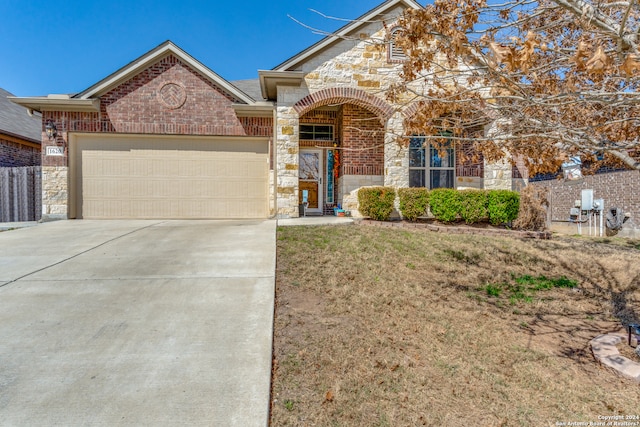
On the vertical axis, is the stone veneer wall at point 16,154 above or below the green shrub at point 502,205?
above

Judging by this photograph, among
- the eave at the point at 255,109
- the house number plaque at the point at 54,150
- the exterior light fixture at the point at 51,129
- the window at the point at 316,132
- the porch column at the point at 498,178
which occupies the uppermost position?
the eave at the point at 255,109

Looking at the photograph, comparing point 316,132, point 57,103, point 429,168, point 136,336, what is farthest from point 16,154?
point 429,168

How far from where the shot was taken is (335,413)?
2402mm

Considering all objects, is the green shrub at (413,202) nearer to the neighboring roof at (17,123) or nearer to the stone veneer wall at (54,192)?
the stone veneer wall at (54,192)

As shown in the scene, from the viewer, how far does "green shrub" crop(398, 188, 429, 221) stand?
30.7ft

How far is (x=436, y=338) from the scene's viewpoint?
3.56 metres

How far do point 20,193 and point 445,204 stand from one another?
501 inches

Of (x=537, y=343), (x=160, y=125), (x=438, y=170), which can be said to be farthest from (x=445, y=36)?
(x=160, y=125)

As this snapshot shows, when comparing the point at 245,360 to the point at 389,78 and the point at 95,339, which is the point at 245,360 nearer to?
the point at 95,339

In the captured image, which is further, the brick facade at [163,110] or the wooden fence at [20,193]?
the wooden fence at [20,193]

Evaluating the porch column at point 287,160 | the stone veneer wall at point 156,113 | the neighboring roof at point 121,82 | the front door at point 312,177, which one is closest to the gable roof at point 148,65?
the neighboring roof at point 121,82

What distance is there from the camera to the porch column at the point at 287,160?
31.8 ft

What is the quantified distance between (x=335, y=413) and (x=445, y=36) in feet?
11.3

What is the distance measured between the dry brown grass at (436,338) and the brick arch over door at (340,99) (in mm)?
4650
